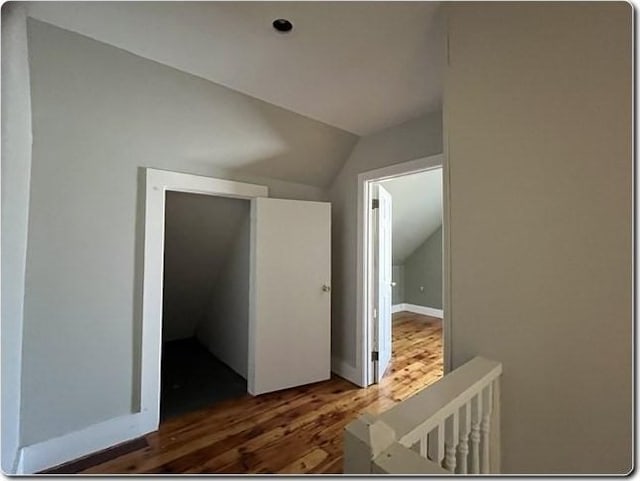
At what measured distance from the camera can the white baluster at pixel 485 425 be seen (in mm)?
1037

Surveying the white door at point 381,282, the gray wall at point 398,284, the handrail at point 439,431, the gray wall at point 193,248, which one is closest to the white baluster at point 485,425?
the handrail at point 439,431

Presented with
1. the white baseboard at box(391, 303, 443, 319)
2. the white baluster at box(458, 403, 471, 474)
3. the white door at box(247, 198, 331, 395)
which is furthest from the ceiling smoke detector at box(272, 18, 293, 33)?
the white baseboard at box(391, 303, 443, 319)

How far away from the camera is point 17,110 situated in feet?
3.76

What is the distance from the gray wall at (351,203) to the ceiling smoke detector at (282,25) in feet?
4.11

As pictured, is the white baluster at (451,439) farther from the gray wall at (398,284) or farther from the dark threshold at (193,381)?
the gray wall at (398,284)

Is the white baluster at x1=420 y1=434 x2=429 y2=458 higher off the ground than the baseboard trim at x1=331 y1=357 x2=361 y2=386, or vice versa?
the white baluster at x1=420 y1=434 x2=429 y2=458

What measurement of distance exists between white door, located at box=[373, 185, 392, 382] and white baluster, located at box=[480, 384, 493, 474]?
1642 millimetres

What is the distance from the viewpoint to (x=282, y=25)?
1323 millimetres

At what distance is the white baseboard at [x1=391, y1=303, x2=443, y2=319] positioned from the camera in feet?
16.9

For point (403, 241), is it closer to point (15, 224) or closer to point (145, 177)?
point (145, 177)

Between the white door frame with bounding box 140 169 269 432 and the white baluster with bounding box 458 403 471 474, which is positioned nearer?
the white baluster with bounding box 458 403 471 474

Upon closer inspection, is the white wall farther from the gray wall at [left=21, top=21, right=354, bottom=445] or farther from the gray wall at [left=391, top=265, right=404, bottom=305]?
the gray wall at [left=391, top=265, right=404, bottom=305]

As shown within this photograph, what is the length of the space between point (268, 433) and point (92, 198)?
1.81m

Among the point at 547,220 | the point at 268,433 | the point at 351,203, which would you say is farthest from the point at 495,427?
the point at 351,203
